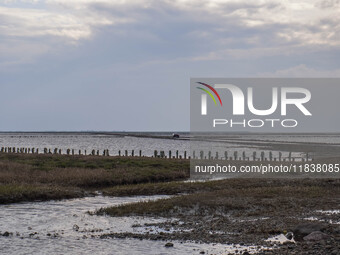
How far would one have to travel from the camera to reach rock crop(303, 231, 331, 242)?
14.5 m

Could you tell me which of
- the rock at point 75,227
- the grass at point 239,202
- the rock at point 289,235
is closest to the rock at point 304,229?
the rock at point 289,235

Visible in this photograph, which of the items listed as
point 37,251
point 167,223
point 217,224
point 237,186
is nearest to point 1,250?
point 37,251

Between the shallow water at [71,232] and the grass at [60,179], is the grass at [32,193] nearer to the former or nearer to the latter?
the grass at [60,179]

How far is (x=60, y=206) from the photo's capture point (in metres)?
23.2

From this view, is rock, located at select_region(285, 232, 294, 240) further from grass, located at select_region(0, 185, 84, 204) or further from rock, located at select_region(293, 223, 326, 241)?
grass, located at select_region(0, 185, 84, 204)

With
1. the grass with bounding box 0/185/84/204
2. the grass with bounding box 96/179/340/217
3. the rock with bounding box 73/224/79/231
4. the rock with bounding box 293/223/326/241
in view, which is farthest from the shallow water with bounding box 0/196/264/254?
the rock with bounding box 293/223/326/241

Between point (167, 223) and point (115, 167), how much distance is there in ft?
77.6

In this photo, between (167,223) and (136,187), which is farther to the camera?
(136,187)

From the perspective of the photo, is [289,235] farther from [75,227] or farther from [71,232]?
[75,227]

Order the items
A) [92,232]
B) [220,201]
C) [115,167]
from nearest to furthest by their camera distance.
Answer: [92,232] < [220,201] < [115,167]

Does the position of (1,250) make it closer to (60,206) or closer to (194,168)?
(60,206)

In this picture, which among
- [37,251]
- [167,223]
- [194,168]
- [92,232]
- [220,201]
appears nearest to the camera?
[37,251]

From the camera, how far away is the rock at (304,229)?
15.2 metres

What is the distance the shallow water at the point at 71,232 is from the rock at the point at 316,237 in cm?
203
